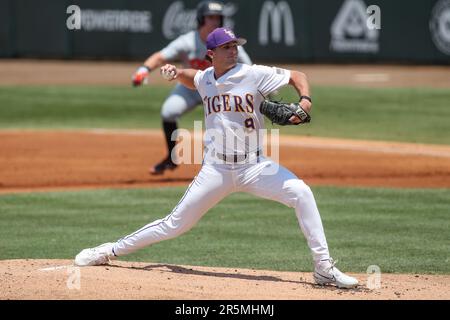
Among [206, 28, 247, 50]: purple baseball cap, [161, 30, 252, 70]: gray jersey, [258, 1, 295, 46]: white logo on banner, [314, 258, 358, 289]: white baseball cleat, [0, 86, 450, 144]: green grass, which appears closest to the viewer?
[314, 258, 358, 289]: white baseball cleat

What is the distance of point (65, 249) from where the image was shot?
29.1 feet

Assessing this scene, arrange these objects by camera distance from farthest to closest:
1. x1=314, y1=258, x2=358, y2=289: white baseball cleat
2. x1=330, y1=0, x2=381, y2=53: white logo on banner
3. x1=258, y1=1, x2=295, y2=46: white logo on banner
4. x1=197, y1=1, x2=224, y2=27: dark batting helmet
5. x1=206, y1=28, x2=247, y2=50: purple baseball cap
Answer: x1=258, y1=1, x2=295, y2=46: white logo on banner < x1=330, y1=0, x2=381, y2=53: white logo on banner < x1=197, y1=1, x2=224, y2=27: dark batting helmet < x1=206, y1=28, x2=247, y2=50: purple baseball cap < x1=314, y1=258, x2=358, y2=289: white baseball cleat

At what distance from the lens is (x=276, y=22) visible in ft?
87.8

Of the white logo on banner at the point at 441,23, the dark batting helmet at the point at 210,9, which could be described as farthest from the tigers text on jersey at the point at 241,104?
the white logo on banner at the point at 441,23

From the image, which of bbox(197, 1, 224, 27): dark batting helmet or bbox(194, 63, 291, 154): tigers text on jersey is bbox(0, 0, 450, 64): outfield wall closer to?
bbox(197, 1, 224, 27): dark batting helmet

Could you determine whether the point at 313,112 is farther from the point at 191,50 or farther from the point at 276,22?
the point at 191,50

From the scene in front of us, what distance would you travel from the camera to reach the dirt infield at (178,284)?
6480mm

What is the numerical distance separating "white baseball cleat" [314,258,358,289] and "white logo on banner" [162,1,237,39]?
20286mm

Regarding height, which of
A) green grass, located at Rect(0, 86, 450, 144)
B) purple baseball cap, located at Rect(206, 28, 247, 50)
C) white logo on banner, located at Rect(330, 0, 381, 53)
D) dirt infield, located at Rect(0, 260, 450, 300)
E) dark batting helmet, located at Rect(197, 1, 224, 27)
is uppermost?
dark batting helmet, located at Rect(197, 1, 224, 27)

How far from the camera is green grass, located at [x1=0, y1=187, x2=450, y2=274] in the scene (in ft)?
28.2

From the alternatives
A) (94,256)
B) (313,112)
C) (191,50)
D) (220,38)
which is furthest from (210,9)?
(313,112)

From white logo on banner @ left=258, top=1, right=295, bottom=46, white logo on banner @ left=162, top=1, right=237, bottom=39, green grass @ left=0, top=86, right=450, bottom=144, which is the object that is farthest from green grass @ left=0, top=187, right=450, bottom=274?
white logo on banner @ left=258, top=1, right=295, bottom=46

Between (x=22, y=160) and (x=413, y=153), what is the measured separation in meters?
5.99

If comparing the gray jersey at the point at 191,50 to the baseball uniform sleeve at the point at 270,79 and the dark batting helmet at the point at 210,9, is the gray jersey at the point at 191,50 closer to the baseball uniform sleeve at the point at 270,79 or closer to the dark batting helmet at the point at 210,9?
the dark batting helmet at the point at 210,9
